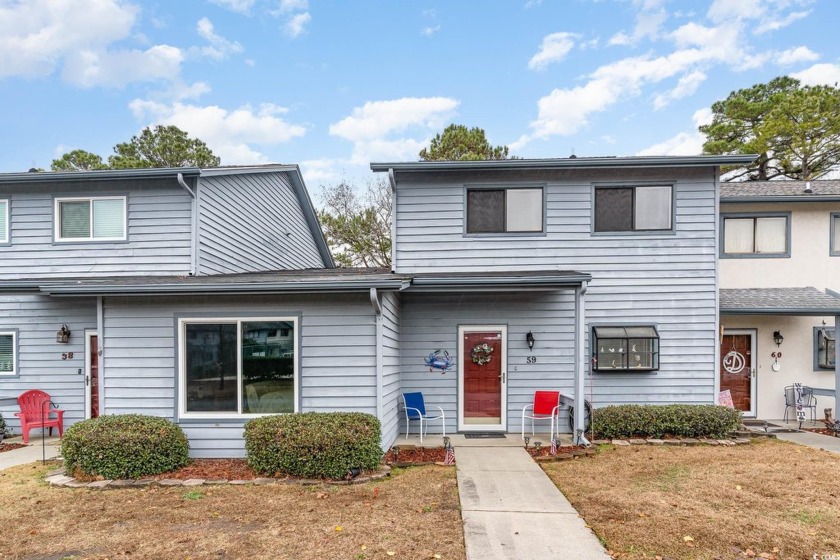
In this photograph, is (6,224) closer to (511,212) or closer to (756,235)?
(511,212)

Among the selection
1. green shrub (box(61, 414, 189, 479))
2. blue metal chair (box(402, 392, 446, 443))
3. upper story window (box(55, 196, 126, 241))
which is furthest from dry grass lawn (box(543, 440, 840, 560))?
upper story window (box(55, 196, 126, 241))

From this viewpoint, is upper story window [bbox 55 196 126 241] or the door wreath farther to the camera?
upper story window [bbox 55 196 126 241]

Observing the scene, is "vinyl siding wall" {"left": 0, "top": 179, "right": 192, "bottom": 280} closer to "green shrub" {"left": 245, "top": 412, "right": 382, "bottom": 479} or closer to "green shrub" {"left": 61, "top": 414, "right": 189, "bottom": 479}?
"green shrub" {"left": 61, "top": 414, "right": 189, "bottom": 479}

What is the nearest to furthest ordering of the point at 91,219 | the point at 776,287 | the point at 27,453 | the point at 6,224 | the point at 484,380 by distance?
the point at 27,453 < the point at 484,380 < the point at 91,219 < the point at 6,224 < the point at 776,287

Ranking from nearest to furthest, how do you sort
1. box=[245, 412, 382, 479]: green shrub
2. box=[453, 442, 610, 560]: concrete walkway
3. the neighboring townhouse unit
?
box=[453, 442, 610, 560]: concrete walkway, box=[245, 412, 382, 479]: green shrub, the neighboring townhouse unit

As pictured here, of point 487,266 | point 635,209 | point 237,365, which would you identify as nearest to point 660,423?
point 635,209

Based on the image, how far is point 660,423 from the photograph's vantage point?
26.9 ft

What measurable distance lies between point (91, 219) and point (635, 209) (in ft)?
33.7

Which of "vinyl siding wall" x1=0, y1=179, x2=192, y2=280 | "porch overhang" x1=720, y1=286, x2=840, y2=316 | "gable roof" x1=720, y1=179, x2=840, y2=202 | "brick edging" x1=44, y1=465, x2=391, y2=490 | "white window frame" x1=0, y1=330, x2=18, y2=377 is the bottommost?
"brick edging" x1=44, y1=465, x2=391, y2=490

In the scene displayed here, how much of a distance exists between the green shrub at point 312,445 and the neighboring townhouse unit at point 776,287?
7.90 metres

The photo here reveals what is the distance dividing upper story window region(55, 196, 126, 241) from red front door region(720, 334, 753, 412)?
12239 millimetres

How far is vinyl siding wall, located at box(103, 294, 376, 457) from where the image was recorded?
22.9ft

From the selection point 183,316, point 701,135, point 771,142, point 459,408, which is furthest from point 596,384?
point 701,135

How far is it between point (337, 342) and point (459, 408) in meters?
Result: 3.04
